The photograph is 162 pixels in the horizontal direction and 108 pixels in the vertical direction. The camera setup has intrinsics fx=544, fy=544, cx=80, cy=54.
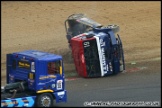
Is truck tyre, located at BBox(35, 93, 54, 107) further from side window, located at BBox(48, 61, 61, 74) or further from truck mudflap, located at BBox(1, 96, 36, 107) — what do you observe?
side window, located at BBox(48, 61, 61, 74)

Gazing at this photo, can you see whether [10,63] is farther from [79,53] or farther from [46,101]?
[79,53]

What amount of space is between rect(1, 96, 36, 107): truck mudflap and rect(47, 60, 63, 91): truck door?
2.25ft

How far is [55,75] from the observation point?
15.2m

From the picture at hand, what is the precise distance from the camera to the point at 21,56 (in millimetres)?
15250

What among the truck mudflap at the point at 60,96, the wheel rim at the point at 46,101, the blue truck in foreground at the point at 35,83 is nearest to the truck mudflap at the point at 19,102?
the blue truck in foreground at the point at 35,83

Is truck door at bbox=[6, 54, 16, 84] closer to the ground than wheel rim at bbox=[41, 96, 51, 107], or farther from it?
farther from it

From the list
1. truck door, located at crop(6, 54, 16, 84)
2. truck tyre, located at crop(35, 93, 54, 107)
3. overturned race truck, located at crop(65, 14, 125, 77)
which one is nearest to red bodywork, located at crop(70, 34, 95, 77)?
overturned race truck, located at crop(65, 14, 125, 77)

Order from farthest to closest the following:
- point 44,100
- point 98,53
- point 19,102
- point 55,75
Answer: point 98,53 → point 55,75 → point 44,100 → point 19,102

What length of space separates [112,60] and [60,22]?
1126 cm

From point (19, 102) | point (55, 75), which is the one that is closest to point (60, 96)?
point (55, 75)

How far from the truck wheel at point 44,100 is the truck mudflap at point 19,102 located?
17 centimetres

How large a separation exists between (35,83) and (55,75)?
68 cm

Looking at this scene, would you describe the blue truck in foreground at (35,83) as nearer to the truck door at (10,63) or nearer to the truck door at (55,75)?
the truck door at (55,75)

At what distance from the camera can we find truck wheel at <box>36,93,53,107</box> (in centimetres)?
1491
